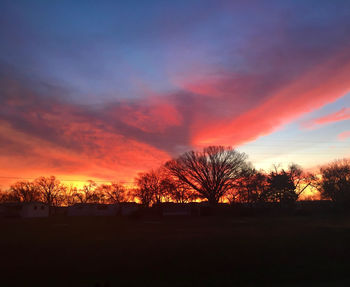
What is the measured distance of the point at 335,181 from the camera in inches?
2660

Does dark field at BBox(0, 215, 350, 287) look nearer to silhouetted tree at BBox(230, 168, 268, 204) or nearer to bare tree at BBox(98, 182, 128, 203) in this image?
silhouetted tree at BBox(230, 168, 268, 204)

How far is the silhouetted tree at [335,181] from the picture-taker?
189 feet

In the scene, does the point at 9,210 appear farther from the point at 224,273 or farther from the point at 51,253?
the point at 224,273

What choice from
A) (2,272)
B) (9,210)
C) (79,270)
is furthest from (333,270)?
(9,210)

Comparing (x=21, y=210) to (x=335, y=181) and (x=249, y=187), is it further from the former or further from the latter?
(x=335, y=181)

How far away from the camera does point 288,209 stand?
6141 centimetres

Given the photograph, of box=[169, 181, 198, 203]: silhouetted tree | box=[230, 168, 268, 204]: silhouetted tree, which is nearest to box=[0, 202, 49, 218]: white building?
box=[169, 181, 198, 203]: silhouetted tree

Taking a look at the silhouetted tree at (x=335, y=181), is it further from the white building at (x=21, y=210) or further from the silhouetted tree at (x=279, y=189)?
the white building at (x=21, y=210)

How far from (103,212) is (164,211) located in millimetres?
27167

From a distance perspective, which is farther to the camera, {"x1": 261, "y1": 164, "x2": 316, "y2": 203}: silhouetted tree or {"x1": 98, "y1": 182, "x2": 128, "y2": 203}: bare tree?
{"x1": 98, "y1": 182, "x2": 128, "y2": 203}: bare tree

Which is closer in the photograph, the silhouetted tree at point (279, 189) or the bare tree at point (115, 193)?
the silhouetted tree at point (279, 189)

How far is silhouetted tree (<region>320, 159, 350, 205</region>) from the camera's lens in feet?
189

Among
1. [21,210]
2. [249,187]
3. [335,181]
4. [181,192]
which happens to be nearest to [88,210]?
[21,210]

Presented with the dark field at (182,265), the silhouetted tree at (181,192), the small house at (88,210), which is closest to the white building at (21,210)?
the small house at (88,210)
